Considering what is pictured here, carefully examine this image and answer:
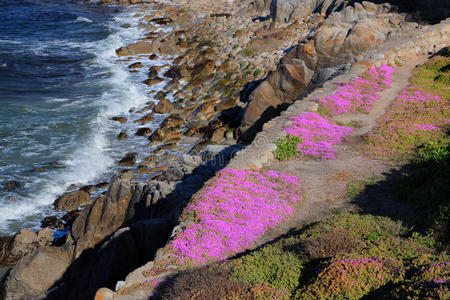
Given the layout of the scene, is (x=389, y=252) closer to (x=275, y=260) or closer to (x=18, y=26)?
(x=275, y=260)

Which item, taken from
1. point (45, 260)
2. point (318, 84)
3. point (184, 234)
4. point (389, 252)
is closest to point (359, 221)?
point (389, 252)

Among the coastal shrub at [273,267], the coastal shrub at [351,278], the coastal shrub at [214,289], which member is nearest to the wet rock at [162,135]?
the coastal shrub at [273,267]

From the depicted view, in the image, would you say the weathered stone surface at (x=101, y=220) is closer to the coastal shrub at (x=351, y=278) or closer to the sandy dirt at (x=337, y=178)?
the sandy dirt at (x=337, y=178)

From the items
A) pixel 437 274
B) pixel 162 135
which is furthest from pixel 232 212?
pixel 162 135

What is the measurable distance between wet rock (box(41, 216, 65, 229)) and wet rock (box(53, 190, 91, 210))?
4.17 ft

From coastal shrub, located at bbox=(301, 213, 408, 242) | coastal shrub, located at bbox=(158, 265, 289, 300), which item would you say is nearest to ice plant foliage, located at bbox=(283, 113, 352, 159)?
coastal shrub, located at bbox=(301, 213, 408, 242)

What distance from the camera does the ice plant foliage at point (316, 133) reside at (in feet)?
58.6

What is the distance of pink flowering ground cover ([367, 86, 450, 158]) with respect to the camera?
17625mm

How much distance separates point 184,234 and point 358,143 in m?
10.2

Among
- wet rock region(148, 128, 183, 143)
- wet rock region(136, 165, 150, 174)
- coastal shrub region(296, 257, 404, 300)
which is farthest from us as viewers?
wet rock region(148, 128, 183, 143)

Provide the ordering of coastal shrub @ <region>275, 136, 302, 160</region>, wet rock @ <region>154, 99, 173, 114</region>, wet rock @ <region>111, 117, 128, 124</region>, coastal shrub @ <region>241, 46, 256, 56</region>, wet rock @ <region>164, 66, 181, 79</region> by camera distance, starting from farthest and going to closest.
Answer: wet rock @ <region>164, 66, 181, 79</region>, coastal shrub @ <region>241, 46, 256, 56</region>, wet rock @ <region>154, 99, 173, 114</region>, wet rock @ <region>111, 117, 128, 124</region>, coastal shrub @ <region>275, 136, 302, 160</region>

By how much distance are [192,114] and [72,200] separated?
1293 centimetres

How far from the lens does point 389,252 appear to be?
370 inches

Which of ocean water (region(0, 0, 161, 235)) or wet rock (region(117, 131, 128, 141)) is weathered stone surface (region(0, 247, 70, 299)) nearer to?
ocean water (region(0, 0, 161, 235))
